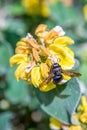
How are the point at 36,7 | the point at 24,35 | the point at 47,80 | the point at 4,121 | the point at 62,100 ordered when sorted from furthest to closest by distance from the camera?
1. the point at 36,7
2. the point at 24,35
3. the point at 4,121
4. the point at 62,100
5. the point at 47,80

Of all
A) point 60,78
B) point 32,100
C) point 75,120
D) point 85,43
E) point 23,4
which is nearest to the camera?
point 60,78

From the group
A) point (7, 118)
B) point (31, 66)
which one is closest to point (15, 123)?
point (7, 118)

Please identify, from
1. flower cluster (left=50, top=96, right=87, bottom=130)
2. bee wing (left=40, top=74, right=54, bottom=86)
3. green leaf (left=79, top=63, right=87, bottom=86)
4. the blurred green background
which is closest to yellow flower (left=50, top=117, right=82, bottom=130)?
flower cluster (left=50, top=96, right=87, bottom=130)

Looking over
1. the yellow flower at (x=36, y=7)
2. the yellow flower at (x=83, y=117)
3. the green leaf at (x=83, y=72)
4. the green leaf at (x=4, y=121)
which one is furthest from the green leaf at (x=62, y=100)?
the yellow flower at (x=36, y=7)

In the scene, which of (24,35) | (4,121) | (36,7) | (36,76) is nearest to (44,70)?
(36,76)

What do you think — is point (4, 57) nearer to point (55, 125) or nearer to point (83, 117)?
point (55, 125)

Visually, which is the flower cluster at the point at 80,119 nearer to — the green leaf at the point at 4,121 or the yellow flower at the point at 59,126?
the yellow flower at the point at 59,126

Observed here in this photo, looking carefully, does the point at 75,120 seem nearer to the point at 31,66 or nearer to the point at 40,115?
the point at 31,66
